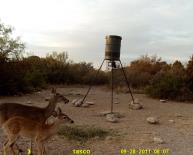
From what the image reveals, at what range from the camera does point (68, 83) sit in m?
31.7

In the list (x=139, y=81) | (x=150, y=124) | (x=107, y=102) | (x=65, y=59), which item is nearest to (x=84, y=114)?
(x=150, y=124)

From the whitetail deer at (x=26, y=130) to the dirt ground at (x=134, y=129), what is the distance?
81 centimetres

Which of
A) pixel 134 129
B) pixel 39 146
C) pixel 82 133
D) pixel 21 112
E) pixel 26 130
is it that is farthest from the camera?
pixel 134 129

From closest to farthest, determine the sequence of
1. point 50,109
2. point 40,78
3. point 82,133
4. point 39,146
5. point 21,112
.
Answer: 1. point 39,146
2. point 21,112
3. point 50,109
4. point 82,133
5. point 40,78

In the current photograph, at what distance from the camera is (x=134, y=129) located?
487 inches

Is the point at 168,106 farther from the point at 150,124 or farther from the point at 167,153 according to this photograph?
the point at 167,153

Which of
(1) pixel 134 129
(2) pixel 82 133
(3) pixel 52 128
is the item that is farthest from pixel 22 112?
(1) pixel 134 129

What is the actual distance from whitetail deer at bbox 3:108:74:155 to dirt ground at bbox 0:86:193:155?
0.81 meters

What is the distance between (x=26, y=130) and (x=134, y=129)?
5066 millimetres

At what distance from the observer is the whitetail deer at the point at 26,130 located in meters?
8.03

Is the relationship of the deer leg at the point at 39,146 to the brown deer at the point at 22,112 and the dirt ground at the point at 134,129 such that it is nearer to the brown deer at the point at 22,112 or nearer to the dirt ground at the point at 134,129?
the dirt ground at the point at 134,129

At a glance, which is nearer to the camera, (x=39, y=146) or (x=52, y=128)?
(x=39, y=146)

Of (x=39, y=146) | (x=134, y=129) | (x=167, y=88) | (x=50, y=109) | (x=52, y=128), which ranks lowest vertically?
(x=134, y=129)

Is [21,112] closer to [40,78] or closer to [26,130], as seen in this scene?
[26,130]
